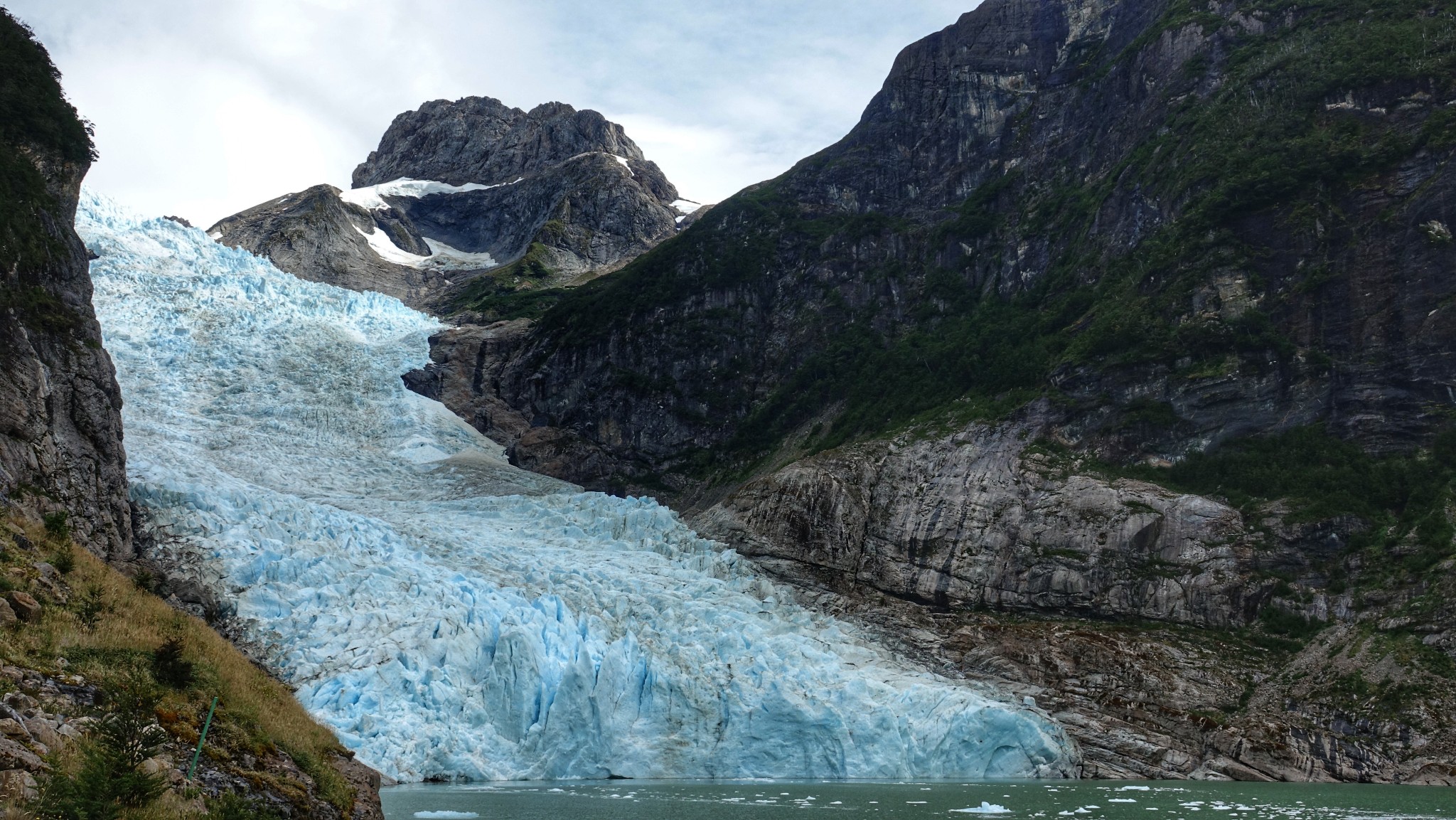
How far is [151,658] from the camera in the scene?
45.2 ft

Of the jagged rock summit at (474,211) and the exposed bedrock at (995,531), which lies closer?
the exposed bedrock at (995,531)

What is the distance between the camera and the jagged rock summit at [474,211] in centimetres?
9938

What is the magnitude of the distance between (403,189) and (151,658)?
403 ft

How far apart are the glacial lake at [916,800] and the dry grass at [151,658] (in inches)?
217

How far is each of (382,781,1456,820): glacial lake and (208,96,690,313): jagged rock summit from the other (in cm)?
7043

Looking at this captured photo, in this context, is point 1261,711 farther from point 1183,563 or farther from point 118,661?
point 118,661

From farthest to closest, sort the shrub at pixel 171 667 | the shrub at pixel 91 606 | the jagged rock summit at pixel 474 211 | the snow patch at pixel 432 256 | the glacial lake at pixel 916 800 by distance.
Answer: the snow patch at pixel 432 256, the jagged rock summit at pixel 474 211, the glacial lake at pixel 916 800, the shrub at pixel 91 606, the shrub at pixel 171 667

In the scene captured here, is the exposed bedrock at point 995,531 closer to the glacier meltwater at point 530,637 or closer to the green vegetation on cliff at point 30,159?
the glacier meltwater at point 530,637

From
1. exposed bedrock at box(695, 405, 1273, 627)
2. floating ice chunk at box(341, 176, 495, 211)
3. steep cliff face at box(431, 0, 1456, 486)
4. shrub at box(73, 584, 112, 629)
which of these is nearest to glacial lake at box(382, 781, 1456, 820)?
shrub at box(73, 584, 112, 629)

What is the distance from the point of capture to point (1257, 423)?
4478 centimetres

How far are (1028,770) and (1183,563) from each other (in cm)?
1171

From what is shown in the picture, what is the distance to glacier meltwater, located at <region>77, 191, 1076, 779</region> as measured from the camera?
1280 inches

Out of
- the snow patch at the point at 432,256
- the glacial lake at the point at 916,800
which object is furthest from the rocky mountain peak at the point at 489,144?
the glacial lake at the point at 916,800

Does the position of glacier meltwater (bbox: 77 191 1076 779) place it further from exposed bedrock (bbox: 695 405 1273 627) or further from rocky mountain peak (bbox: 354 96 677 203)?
rocky mountain peak (bbox: 354 96 677 203)
